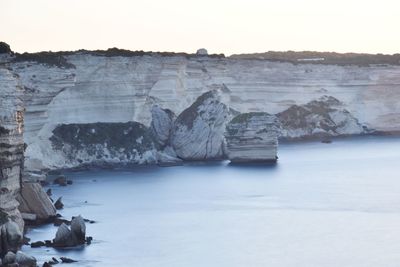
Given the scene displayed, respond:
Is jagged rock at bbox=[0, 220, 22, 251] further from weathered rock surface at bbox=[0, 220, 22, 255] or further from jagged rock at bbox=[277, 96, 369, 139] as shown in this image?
jagged rock at bbox=[277, 96, 369, 139]

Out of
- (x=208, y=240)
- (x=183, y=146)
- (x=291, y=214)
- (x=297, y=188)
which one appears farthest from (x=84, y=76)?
(x=208, y=240)

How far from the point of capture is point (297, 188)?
170 ft

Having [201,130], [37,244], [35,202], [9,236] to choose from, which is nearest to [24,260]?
[9,236]

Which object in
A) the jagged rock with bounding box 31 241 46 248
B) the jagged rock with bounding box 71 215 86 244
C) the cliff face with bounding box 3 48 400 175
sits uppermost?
the cliff face with bounding box 3 48 400 175

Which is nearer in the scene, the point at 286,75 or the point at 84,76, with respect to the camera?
the point at 84,76

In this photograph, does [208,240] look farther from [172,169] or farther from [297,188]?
[172,169]

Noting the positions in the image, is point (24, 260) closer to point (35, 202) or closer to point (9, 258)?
point (9, 258)

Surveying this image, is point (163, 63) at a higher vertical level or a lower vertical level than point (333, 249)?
higher

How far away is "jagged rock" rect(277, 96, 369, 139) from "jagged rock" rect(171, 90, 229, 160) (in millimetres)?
22368

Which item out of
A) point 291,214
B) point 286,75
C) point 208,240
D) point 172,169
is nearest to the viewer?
point 208,240

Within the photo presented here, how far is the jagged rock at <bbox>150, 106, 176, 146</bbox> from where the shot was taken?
6631cm

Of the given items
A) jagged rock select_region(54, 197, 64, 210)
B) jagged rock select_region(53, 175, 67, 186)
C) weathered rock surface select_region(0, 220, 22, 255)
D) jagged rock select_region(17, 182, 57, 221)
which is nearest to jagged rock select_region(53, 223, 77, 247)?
weathered rock surface select_region(0, 220, 22, 255)

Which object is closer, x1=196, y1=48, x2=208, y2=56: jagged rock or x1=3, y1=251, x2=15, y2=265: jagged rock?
x1=3, y1=251, x2=15, y2=265: jagged rock

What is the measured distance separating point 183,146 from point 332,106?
87.1 feet
